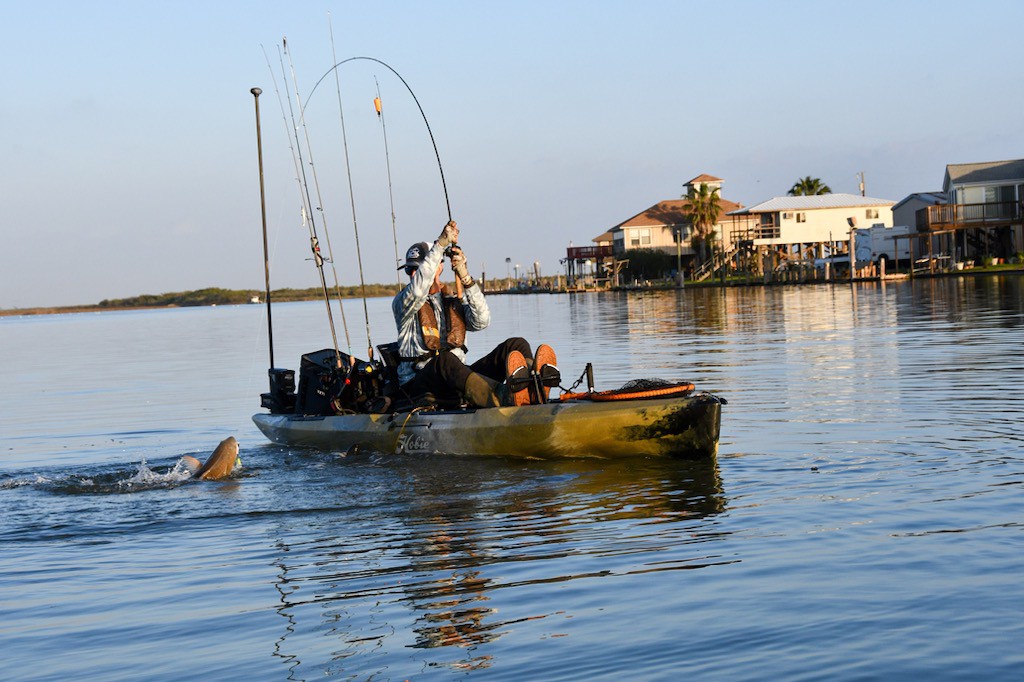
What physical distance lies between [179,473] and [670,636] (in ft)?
25.0

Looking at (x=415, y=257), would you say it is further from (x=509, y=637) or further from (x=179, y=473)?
(x=509, y=637)

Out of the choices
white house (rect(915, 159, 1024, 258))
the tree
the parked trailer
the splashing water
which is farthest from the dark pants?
the tree

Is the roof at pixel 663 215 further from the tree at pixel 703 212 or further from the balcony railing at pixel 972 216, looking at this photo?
the balcony railing at pixel 972 216

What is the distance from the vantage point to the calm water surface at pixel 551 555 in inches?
212

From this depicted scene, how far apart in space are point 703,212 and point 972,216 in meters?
29.6

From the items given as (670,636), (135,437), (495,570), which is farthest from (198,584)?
(135,437)

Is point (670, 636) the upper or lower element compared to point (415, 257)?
lower

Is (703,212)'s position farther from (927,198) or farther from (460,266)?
(460,266)

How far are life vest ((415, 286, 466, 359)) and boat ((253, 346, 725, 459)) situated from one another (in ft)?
1.94

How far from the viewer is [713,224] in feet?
297

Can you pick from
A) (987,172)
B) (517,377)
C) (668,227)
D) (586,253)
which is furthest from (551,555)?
(586,253)

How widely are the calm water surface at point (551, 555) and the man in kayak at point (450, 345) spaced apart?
0.81 m

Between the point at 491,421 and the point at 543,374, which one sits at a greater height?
the point at 543,374

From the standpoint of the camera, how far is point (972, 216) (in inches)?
2416
